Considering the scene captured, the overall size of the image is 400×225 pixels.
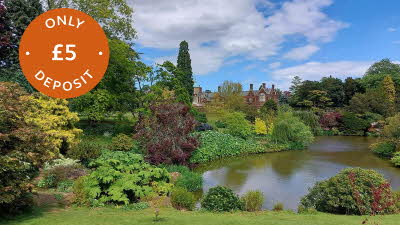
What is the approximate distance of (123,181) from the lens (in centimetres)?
1041

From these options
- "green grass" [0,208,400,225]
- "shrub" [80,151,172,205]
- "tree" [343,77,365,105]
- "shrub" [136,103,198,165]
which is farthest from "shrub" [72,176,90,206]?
"tree" [343,77,365,105]

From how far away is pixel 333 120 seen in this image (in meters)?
39.7

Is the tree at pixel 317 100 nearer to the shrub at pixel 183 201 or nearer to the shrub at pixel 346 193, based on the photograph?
the shrub at pixel 346 193

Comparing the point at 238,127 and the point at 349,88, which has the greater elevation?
the point at 349,88

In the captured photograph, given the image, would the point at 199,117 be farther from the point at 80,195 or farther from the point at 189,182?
the point at 80,195

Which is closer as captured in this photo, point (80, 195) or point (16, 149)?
point (16, 149)

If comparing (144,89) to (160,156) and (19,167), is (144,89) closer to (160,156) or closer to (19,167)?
(160,156)

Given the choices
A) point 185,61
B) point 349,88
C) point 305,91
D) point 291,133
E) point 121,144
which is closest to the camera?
point 121,144

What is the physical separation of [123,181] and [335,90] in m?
50.5

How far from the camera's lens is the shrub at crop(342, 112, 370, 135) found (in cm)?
3862

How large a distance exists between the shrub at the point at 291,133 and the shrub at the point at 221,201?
17541 millimetres

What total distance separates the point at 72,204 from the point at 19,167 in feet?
9.47

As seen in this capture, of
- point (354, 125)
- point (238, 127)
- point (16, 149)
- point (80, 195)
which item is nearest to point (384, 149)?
point (238, 127)

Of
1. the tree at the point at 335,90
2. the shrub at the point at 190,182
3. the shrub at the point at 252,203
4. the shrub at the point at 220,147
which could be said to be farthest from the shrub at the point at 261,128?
the tree at the point at 335,90
